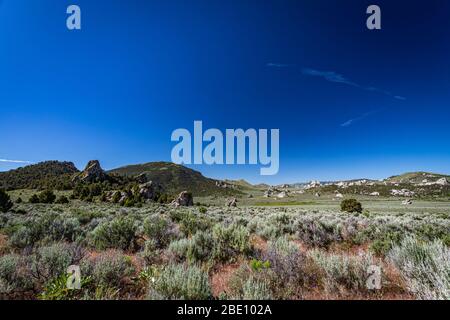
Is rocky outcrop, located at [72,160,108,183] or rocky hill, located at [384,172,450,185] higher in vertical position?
rocky outcrop, located at [72,160,108,183]

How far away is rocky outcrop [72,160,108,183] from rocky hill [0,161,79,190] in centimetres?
296

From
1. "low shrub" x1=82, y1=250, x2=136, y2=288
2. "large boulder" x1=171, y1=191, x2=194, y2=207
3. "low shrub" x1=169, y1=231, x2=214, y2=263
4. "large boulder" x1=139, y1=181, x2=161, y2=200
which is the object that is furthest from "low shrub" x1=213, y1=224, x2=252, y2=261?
"large boulder" x1=139, y1=181, x2=161, y2=200

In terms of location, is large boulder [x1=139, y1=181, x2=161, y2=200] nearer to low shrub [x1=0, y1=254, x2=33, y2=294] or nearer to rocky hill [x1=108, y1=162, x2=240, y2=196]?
rocky hill [x1=108, y1=162, x2=240, y2=196]

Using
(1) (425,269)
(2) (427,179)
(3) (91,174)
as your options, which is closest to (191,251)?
(1) (425,269)

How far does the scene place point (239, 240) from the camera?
18.1 feet

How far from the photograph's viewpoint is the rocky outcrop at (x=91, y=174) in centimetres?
6796

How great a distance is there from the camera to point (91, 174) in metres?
69.6

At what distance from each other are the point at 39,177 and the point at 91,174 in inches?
678

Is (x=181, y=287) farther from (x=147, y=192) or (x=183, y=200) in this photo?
(x=147, y=192)

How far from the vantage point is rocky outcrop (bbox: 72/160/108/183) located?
68.0m

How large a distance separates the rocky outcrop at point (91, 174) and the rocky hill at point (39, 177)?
A: 2964 millimetres
